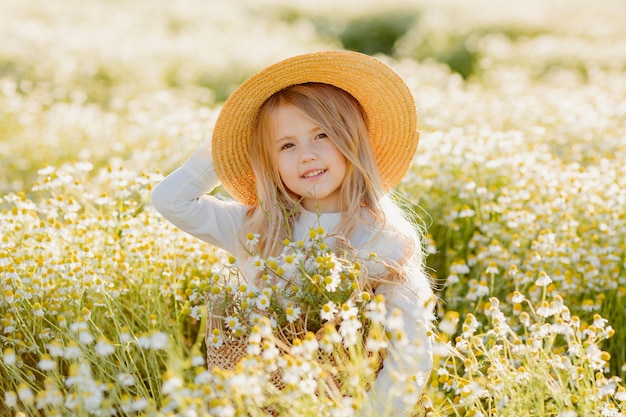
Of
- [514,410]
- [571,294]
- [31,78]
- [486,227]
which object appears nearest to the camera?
[514,410]

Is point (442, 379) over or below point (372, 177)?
below

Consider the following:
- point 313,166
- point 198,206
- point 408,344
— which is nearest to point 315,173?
point 313,166

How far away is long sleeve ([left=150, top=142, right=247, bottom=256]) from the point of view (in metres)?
3.05

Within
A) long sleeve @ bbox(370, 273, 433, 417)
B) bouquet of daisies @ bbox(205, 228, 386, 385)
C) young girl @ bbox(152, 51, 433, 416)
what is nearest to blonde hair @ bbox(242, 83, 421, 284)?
young girl @ bbox(152, 51, 433, 416)

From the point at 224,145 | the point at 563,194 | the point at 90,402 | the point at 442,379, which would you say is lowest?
the point at 90,402

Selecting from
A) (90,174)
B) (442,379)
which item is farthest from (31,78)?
(442,379)

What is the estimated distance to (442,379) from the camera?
2527mm

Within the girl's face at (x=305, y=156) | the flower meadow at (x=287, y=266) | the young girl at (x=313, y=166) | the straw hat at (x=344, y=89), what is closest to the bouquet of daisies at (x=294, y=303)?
the flower meadow at (x=287, y=266)

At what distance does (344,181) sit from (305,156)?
0.20m

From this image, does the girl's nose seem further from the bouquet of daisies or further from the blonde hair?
the bouquet of daisies

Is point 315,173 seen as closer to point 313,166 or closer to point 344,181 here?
point 313,166

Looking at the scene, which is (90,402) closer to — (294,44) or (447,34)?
(294,44)

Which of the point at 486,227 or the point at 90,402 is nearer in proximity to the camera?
the point at 90,402

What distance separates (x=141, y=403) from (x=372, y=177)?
4.77ft
